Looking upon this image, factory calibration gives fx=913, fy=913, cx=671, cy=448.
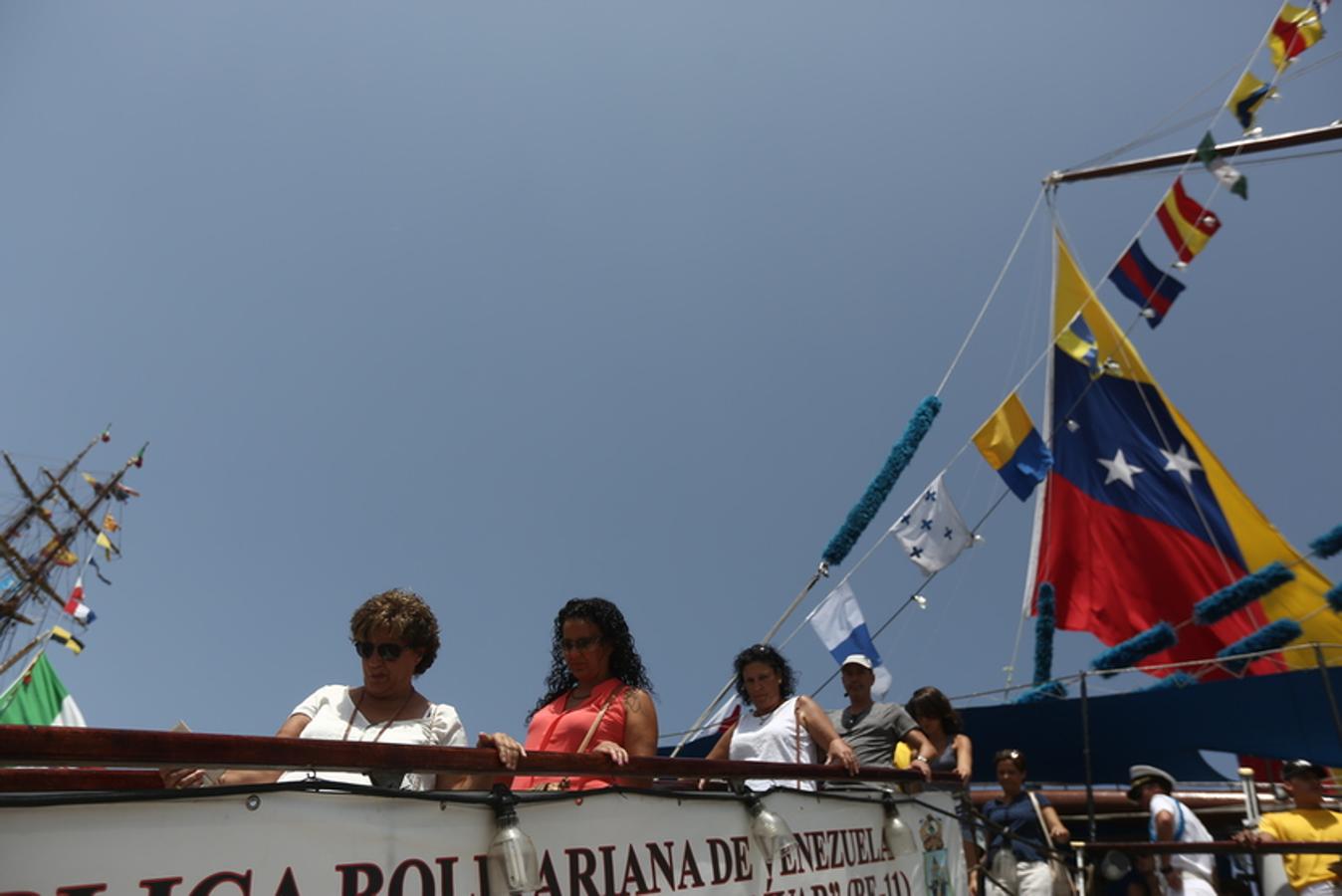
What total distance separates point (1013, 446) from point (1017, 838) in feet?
24.1

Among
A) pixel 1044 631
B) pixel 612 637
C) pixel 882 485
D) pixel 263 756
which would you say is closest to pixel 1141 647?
pixel 1044 631

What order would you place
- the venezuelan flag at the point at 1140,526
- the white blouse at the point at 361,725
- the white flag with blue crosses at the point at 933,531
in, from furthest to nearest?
the venezuelan flag at the point at 1140,526, the white flag with blue crosses at the point at 933,531, the white blouse at the point at 361,725

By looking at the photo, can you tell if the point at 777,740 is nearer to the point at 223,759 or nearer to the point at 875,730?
the point at 875,730

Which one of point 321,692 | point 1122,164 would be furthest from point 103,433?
point 321,692

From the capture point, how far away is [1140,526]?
1234 cm

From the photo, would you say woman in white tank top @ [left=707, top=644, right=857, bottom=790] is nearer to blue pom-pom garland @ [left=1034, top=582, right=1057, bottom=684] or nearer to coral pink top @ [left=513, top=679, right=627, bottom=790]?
coral pink top @ [left=513, top=679, right=627, bottom=790]

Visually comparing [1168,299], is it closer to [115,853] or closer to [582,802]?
[582,802]

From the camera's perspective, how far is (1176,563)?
12086 millimetres

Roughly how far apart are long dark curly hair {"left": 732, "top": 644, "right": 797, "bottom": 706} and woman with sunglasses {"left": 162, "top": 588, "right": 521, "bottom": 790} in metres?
1.52

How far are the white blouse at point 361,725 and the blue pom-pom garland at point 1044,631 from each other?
10250 mm

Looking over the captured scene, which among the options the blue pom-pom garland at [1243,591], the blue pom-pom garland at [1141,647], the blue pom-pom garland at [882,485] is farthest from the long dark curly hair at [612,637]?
the blue pom-pom garland at [1243,591]

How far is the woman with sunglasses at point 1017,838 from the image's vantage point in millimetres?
4297

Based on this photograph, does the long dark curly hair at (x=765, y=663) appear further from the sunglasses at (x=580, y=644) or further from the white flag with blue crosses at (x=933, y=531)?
the white flag with blue crosses at (x=933, y=531)

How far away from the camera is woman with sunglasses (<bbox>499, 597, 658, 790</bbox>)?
2867mm
